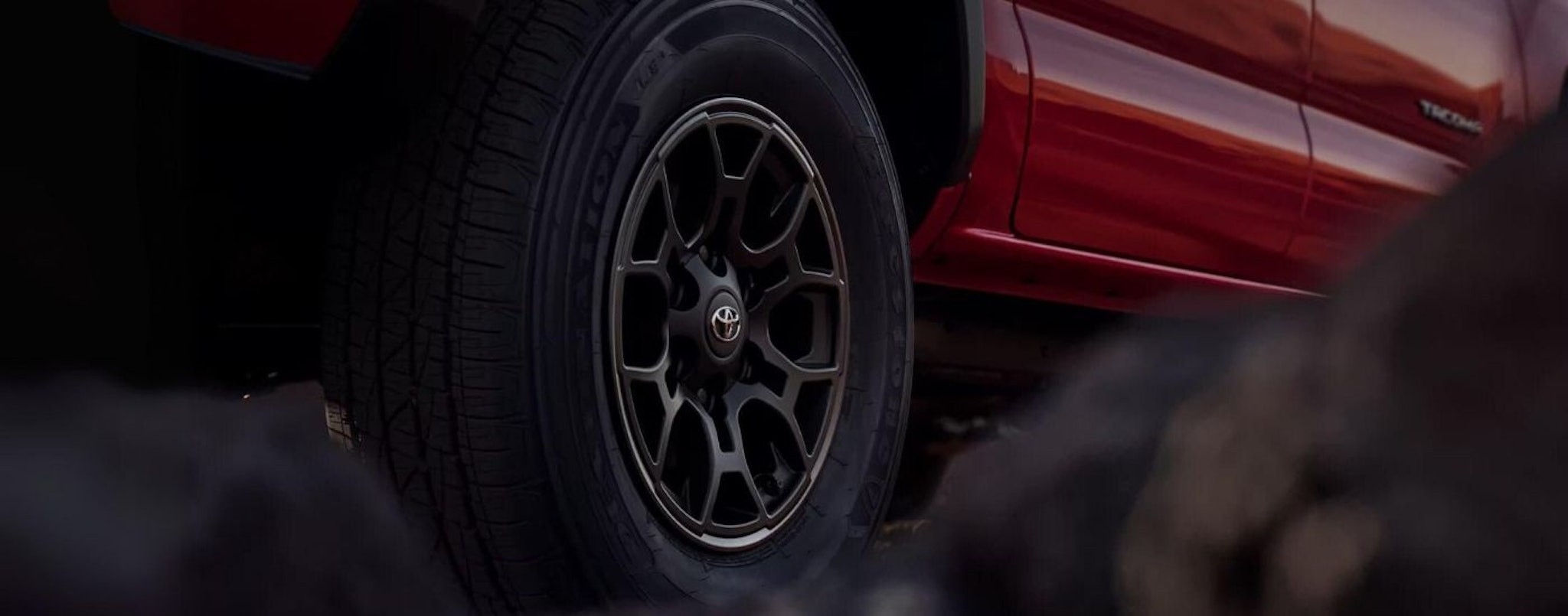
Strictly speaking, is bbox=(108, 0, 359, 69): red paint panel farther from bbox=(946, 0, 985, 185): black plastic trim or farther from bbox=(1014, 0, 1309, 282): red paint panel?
bbox=(1014, 0, 1309, 282): red paint panel

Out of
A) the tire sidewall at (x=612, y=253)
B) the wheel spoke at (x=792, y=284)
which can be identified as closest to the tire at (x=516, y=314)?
the tire sidewall at (x=612, y=253)

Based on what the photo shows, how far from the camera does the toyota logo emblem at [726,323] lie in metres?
2.04

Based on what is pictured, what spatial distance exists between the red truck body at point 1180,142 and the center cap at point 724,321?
0.68m

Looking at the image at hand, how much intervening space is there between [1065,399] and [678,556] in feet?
4.63

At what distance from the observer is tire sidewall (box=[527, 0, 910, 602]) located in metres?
1.77

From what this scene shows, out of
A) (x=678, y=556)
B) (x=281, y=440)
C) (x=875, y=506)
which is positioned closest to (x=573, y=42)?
(x=678, y=556)

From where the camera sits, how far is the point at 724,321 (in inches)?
80.9

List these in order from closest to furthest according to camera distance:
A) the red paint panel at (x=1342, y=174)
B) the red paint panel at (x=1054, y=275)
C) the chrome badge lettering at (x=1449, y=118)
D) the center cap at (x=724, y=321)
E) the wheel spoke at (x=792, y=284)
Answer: the center cap at (x=724, y=321) → the wheel spoke at (x=792, y=284) → the red paint panel at (x=1054, y=275) → the red paint panel at (x=1342, y=174) → the chrome badge lettering at (x=1449, y=118)

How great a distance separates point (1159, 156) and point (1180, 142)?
0.08 metres

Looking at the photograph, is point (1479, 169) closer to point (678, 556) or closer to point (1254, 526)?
point (1254, 526)

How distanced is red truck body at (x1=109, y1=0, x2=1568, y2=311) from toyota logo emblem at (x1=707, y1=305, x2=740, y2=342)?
2.25 feet

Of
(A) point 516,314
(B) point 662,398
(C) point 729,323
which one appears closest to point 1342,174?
(C) point 729,323

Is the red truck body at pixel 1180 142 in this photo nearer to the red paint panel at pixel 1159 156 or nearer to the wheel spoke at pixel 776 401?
the red paint panel at pixel 1159 156

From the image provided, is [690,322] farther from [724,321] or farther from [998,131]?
[998,131]
